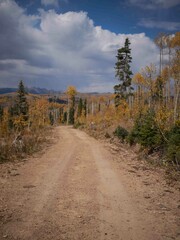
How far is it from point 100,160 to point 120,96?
26.4 m

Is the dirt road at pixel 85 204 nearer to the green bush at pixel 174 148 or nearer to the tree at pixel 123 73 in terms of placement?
the green bush at pixel 174 148

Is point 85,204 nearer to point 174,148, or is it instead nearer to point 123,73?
point 174,148

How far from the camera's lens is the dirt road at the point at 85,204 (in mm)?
5148

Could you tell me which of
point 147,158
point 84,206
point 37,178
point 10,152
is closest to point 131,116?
point 147,158

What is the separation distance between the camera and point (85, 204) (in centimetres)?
677

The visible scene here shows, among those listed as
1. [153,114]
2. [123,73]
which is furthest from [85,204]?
[123,73]

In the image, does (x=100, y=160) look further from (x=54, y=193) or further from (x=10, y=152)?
(x=54, y=193)

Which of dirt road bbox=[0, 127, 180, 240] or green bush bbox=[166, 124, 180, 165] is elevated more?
green bush bbox=[166, 124, 180, 165]

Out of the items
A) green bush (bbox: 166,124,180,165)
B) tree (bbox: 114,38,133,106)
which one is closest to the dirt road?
green bush (bbox: 166,124,180,165)

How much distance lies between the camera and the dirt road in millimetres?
5148

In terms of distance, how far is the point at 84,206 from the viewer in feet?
21.7

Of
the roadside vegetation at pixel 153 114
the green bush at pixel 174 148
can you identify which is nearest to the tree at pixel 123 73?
the roadside vegetation at pixel 153 114

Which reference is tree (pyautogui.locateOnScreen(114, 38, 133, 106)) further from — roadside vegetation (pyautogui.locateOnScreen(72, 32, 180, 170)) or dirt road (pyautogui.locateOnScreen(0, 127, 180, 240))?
dirt road (pyautogui.locateOnScreen(0, 127, 180, 240))

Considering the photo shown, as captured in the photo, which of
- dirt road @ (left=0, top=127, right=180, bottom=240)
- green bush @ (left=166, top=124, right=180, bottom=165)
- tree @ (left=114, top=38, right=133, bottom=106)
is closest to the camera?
dirt road @ (left=0, top=127, right=180, bottom=240)
